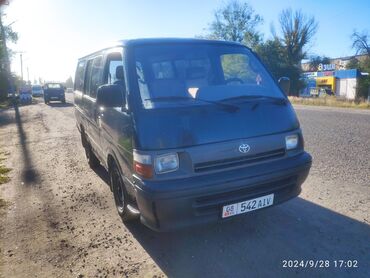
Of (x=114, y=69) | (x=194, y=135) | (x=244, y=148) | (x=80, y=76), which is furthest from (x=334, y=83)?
(x=194, y=135)

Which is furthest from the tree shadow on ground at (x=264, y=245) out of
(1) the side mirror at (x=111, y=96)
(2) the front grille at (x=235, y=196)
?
(1) the side mirror at (x=111, y=96)

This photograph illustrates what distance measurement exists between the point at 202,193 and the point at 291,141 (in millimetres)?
1216

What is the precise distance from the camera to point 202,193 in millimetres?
2752

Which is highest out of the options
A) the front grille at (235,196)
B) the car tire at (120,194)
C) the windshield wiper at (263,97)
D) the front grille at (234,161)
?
the windshield wiper at (263,97)

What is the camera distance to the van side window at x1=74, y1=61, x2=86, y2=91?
6017 mm

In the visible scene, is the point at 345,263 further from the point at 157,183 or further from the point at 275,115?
the point at 157,183

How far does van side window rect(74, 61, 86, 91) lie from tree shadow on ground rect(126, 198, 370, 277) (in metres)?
3.45

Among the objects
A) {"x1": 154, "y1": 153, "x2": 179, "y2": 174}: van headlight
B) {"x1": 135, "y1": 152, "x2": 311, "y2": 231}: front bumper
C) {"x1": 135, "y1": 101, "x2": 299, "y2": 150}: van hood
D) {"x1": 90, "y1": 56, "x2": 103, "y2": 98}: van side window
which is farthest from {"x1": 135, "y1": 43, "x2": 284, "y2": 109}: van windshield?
{"x1": 90, "y1": 56, "x2": 103, "y2": 98}: van side window

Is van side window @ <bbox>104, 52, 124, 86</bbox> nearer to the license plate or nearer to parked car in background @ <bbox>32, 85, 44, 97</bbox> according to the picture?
the license plate

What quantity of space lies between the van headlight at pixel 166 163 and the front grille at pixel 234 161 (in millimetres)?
190

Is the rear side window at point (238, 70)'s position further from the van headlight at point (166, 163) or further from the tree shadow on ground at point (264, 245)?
the tree shadow on ground at point (264, 245)

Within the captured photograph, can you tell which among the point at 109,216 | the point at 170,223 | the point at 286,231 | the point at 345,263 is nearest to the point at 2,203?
the point at 109,216

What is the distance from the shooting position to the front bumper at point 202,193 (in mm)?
2697

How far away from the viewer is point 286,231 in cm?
345
